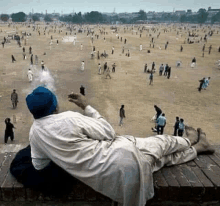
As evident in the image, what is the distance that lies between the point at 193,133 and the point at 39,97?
6.60 feet

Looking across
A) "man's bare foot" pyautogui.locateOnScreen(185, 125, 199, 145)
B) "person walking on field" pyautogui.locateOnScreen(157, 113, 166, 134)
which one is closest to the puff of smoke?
"person walking on field" pyautogui.locateOnScreen(157, 113, 166, 134)

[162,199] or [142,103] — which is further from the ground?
[162,199]

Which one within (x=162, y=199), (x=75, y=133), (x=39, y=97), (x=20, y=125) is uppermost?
(x=39, y=97)

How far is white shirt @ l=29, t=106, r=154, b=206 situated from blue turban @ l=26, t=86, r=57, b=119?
0.06 metres

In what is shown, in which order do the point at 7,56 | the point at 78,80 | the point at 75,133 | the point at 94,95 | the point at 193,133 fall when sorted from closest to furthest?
the point at 75,133 → the point at 193,133 → the point at 94,95 → the point at 78,80 → the point at 7,56

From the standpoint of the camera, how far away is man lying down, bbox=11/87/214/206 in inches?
62.9

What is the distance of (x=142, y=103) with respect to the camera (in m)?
12.7

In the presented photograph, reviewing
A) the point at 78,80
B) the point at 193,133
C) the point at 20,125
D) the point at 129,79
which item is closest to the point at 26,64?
the point at 78,80

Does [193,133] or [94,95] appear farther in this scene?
[94,95]

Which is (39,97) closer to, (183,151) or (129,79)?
(183,151)

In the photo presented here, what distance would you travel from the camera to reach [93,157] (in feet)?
5.38

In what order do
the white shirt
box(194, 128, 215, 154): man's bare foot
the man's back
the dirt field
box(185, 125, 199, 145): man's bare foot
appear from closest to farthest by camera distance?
the white shirt → box(194, 128, 215, 154): man's bare foot → box(185, 125, 199, 145): man's bare foot → the man's back → the dirt field

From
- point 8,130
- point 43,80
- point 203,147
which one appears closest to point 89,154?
point 203,147

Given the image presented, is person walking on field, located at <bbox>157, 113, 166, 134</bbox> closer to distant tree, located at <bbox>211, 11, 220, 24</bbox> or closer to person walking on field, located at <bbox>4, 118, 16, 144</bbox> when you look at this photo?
person walking on field, located at <bbox>4, 118, 16, 144</bbox>
